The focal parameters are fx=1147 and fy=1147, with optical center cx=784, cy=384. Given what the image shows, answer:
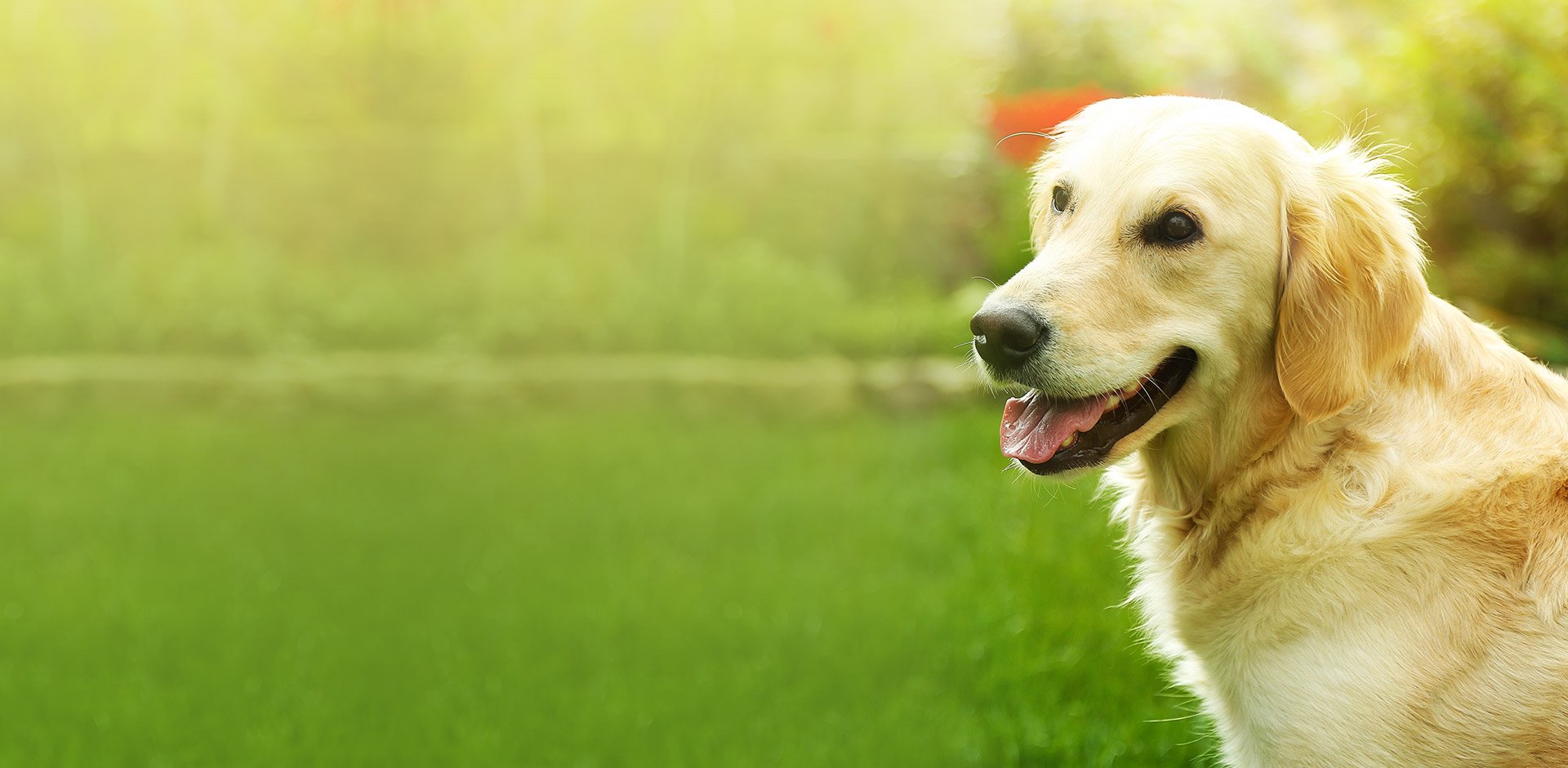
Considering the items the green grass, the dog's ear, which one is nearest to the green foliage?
the green grass

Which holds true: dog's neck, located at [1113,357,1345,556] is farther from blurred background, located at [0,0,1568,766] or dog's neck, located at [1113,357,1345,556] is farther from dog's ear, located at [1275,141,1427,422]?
blurred background, located at [0,0,1568,766]

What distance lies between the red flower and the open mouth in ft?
18.0

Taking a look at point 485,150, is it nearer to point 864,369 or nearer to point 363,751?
point 864,369

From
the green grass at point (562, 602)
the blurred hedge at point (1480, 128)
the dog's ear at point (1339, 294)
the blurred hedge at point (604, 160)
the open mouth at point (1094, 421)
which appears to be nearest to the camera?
the dog's ear at point (1339, 294)

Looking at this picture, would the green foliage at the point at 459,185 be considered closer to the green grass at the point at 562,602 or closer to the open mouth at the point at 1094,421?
the green grass at the point at 562,602

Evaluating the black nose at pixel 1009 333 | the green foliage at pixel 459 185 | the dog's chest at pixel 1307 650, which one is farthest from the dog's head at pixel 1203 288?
the green foliage at pixel 459 185

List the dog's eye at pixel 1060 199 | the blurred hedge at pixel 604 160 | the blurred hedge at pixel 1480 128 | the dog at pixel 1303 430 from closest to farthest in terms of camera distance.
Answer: the dog at pixel 1303 430 < the dog's eye at pixel 1060 199 < the blurred hedge at pixel 1480 128 < the blurred hedge at pixel 604 160

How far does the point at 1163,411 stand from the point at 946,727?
1.57m

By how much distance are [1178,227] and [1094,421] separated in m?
0.38

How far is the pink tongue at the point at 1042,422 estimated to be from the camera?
83.4 inches

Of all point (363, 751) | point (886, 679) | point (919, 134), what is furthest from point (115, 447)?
point (919, 134)

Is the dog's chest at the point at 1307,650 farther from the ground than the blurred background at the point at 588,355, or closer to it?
farther from the ground

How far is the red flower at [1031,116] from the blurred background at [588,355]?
0.07m

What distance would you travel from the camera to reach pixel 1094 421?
2.12 metres
